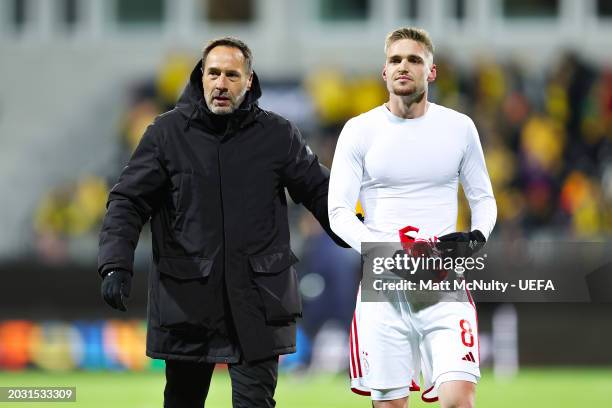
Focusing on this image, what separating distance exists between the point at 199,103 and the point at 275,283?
37.3 inches

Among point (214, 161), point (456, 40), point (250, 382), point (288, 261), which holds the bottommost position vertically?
point (250, 382)

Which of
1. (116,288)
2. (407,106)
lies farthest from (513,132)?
(116,288)

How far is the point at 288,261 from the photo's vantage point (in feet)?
23.1

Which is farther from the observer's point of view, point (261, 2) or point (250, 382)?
point (261, 2)

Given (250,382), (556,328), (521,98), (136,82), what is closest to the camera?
(250,382)

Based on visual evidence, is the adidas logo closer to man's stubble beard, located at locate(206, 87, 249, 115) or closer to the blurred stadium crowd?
man's stubble beard, located at locate(206, 87, 249, 115)

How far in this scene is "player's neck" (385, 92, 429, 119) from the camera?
22.8 ft

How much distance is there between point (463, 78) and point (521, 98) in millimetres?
1119

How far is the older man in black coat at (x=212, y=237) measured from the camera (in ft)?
22.6

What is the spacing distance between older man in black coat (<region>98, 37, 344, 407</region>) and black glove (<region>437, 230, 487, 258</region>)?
2.56 ft

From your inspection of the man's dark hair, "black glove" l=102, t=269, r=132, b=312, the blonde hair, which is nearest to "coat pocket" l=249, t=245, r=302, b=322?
"black glove" l=102, t=269, r=132, b=312

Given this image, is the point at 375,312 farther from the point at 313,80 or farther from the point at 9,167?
the point at 9,167

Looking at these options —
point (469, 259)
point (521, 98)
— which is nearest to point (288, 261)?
point (469, 259)

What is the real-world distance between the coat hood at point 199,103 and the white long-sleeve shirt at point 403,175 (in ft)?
1.63
